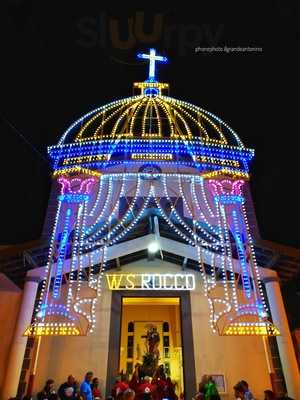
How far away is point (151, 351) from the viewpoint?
14.5 m

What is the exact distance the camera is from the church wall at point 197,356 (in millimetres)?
10617

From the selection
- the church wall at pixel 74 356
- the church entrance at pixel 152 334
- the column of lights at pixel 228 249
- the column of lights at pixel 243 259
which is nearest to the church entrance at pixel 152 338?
the church entrance at pixel 152 334

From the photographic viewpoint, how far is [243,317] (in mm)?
9312

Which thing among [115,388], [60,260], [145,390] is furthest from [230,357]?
[60,260]

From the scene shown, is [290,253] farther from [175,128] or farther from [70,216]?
[70,216]

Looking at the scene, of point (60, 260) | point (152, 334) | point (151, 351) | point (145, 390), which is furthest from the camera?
point (152, 334)

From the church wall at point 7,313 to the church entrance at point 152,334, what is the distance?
3.07 m

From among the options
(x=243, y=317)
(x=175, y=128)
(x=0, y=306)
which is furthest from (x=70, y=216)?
(x=243, y=317)

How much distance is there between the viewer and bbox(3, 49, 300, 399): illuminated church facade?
1017 cm

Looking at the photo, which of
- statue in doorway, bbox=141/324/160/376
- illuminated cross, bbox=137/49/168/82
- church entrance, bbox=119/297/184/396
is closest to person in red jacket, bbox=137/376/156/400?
statue in doorway, bbox=141/324/160/376

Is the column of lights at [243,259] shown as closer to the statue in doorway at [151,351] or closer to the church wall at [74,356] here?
the church wall at [74,356]

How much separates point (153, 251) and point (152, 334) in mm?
5178

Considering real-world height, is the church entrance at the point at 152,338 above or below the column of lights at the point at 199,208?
below

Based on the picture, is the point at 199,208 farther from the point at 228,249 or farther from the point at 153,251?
the point at 153,251
